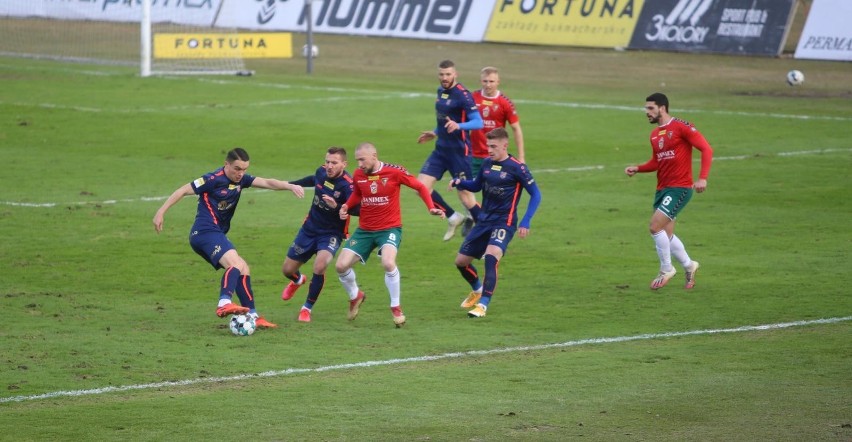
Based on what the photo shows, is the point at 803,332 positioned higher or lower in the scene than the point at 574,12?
lower

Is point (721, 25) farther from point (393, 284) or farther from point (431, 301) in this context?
point (393, 284)

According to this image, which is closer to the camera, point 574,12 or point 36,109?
point 36,109

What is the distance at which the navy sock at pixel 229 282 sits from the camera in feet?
46.9

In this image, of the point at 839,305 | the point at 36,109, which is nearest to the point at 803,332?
the point at 839,305

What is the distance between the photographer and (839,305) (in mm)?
15297

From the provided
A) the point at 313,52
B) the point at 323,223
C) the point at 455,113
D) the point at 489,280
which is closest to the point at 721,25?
the point at 313,52

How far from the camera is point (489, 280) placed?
49.9 feet

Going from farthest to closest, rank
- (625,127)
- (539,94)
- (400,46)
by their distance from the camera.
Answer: (400,46), (539,94), (625,127)

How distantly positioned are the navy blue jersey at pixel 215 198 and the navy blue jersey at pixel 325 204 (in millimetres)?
789

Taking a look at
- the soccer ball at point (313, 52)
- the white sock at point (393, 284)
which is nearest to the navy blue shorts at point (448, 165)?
the white sock at point (393, 284)

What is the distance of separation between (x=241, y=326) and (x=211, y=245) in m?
1.18

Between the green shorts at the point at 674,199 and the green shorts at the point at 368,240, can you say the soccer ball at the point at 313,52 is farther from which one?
the green shorts at the point at 368,240

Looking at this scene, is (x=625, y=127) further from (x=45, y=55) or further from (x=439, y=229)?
(x=45, y=55)

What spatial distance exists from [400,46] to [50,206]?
32.0 meters
